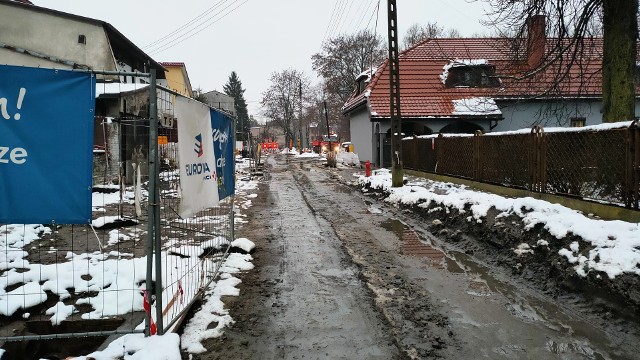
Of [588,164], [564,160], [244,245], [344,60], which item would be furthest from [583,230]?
[344,60]

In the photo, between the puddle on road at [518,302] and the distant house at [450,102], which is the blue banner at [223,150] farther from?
the distant house at [450,102]

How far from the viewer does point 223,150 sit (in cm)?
632

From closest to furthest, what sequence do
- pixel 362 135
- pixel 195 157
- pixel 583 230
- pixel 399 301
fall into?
1. pixel 195 157
2. pixel 399 301
3. pixel 583 230
4. pixel 362 135

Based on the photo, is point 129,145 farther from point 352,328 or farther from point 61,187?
point 352,328

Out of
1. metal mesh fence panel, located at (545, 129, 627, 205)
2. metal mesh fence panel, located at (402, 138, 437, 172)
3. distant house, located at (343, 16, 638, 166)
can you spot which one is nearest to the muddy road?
metal mesh fence panel, located at (545, 129, 627, 205)

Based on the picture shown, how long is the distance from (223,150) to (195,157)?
5.09 ft

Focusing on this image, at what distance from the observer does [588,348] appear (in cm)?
376

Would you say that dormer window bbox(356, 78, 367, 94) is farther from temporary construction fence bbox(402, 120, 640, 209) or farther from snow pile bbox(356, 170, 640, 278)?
snow pile bbox(356, 170, 640, 278)

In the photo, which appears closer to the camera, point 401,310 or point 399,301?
point 401,310

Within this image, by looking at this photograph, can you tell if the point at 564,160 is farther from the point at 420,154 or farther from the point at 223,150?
the point at 420,154

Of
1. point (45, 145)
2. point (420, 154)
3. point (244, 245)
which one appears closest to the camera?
point (45, 145)

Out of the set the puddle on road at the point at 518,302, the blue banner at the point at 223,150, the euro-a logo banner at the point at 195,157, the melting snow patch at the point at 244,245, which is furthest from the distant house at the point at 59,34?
the puddle on road at the point at 518,302

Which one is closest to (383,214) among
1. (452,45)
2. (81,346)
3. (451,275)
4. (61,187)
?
(451,275)

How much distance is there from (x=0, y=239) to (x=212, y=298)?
5.42 meters
